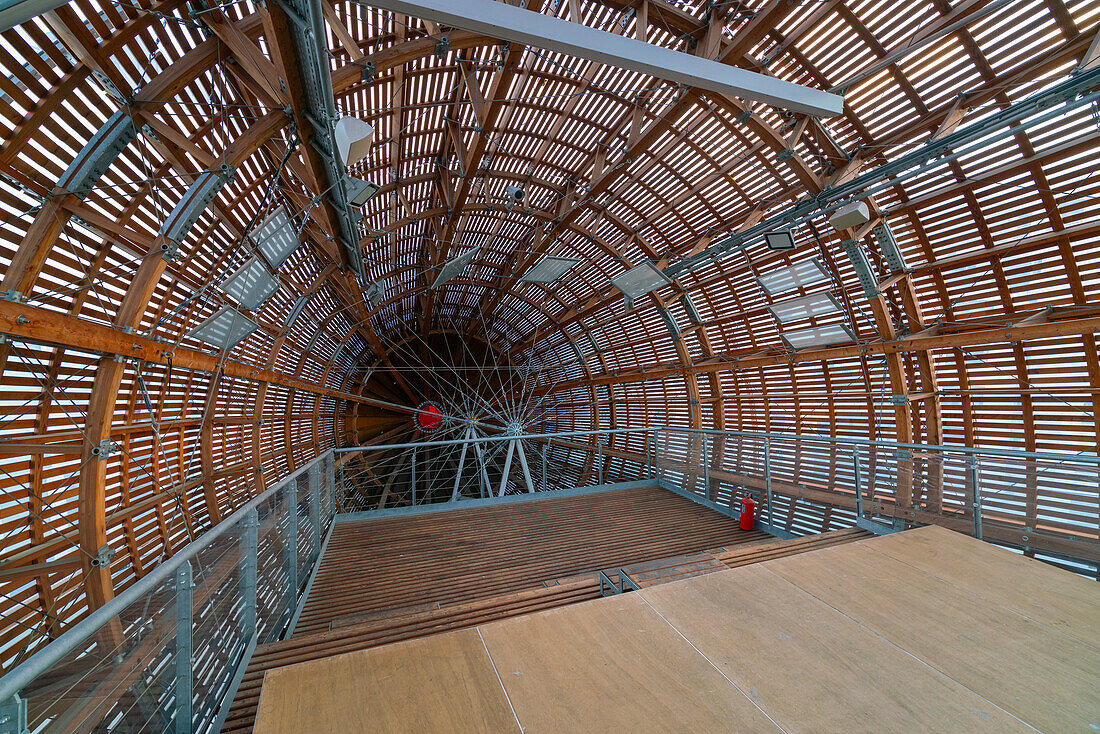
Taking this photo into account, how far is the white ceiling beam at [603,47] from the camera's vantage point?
2660 mm

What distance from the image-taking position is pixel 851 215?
715 cm

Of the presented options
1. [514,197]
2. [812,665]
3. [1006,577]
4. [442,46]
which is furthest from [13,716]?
[514,197]

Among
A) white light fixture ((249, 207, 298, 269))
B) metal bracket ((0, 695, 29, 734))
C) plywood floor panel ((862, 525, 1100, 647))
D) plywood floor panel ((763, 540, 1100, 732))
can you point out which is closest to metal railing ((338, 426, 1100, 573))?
plywood floor panel ((862, 525, 1100, 647))

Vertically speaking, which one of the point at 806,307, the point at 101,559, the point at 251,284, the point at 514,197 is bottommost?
the point at 101,559

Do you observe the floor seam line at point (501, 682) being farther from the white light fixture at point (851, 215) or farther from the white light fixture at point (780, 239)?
the white light fixture at point (780, 239)

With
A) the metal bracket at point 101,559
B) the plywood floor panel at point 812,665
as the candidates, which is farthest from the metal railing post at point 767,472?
the metal bracket at point 101,559

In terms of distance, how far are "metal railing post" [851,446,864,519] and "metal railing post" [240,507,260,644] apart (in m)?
5.29

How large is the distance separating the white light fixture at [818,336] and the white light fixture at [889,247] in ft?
4.63

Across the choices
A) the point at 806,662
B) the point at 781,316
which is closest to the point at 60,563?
the point at 806,662

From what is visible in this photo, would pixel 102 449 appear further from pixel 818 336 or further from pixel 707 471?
pixel 818 336

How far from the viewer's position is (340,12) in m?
6.09

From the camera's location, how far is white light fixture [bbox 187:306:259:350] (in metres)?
6.49

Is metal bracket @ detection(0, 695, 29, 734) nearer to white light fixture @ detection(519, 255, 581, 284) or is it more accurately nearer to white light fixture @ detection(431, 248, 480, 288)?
white light fixture @ detection(431, 248, 480, 288)

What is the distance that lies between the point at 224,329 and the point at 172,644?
20.8 ft
